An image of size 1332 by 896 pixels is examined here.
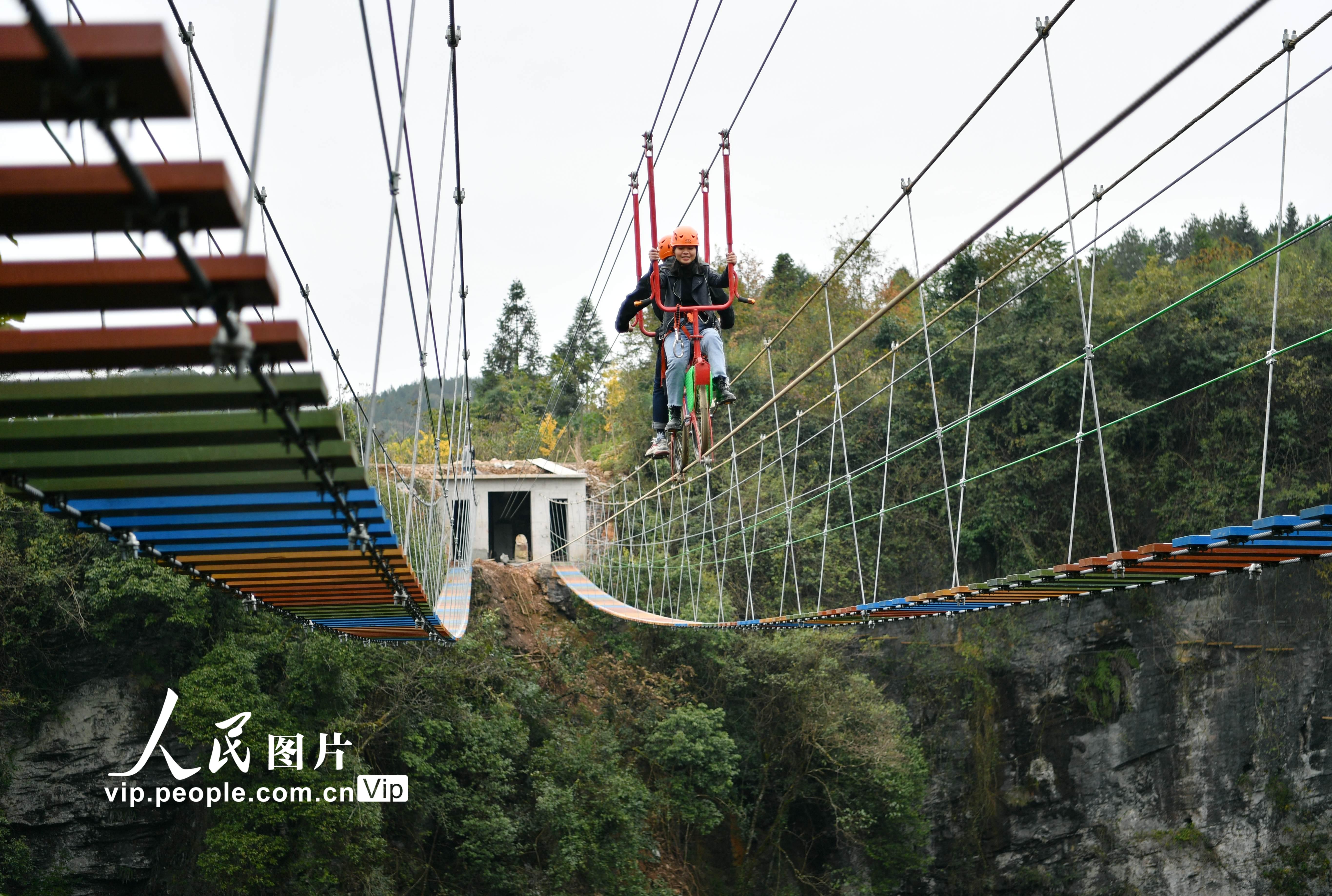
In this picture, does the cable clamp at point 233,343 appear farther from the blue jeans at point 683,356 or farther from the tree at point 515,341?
the tree at point 515,341

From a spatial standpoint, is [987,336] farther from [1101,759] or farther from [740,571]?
[1101,759]

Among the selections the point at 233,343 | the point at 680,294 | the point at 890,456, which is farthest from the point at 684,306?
the point at 890,456

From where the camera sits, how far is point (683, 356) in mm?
4816

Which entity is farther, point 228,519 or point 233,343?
point 228,519

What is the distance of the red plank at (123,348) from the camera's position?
1.77 meters

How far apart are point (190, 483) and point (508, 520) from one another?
1324cm

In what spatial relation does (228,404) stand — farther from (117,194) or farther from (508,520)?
(508,520)

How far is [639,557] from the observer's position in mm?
Answer: 13625

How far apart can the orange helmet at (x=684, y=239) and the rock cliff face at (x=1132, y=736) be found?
8603mm

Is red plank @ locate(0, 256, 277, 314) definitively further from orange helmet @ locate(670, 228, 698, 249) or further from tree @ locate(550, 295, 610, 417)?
tree @ locate(550, 295, 610, 417)

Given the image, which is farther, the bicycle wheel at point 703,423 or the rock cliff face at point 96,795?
the rock cliff face at point 96,795

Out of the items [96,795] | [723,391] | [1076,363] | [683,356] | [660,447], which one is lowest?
Result: [96,795]

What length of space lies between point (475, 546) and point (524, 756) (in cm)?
518

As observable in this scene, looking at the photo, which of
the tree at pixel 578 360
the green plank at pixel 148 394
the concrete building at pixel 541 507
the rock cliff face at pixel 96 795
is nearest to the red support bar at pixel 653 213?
the green plank at pixel 148 394
